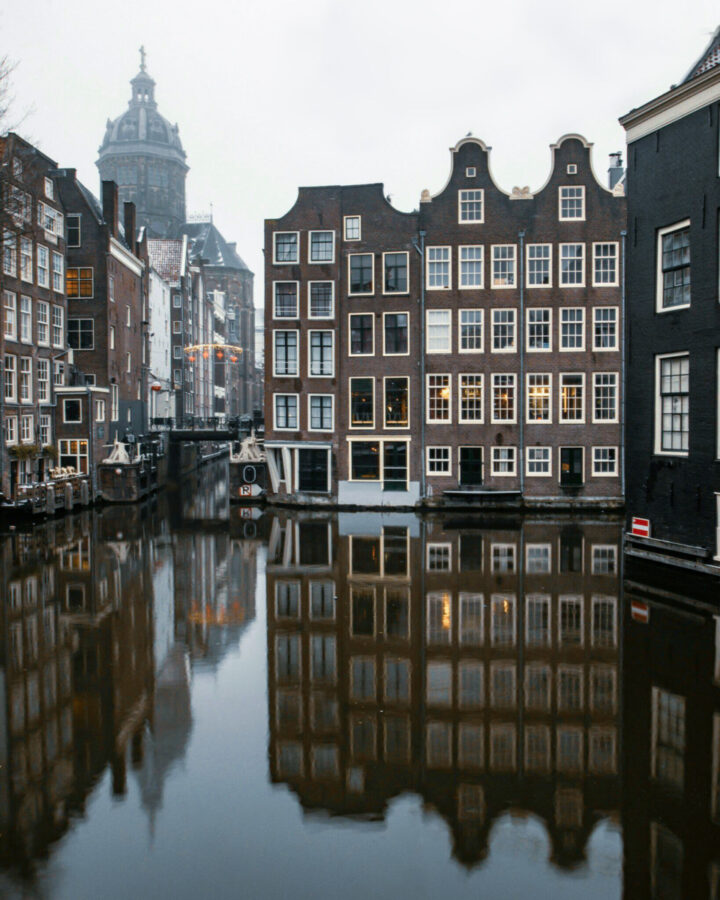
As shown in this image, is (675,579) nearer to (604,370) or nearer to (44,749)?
(44,749)

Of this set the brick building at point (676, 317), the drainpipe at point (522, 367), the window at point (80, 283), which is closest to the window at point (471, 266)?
the drainpipe at point (522, 367)

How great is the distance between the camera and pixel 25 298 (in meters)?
40.4

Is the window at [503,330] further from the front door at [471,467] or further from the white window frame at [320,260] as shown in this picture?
the white window frame at [320,260]

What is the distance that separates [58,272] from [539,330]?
27956 mm

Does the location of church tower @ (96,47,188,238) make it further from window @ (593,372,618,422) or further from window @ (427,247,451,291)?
window @ (593,372,618,422)

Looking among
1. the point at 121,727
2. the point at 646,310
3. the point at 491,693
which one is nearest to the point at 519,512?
the point at 646,310

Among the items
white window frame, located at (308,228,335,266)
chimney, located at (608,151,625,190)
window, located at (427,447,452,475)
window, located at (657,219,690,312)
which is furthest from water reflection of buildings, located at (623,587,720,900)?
chimney, located at (608,151,625,190)

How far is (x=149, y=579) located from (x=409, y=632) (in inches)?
360

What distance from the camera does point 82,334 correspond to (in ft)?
154

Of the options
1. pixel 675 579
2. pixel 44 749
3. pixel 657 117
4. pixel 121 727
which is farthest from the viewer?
pixel 657 117

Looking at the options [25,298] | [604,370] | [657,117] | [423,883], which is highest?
[657,117]

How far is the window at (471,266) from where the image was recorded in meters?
40.2

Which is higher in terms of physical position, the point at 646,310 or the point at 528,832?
the point at 646,310

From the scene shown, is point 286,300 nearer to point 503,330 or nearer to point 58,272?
point 503,330
